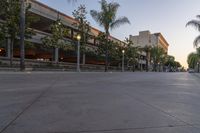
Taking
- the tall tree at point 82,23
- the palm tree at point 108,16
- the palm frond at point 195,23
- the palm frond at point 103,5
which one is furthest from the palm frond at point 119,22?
the palm frond at point 195,23

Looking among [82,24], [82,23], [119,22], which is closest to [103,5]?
[119,22]

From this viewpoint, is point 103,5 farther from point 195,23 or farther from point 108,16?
point 195,23

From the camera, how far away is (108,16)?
42.4 metres

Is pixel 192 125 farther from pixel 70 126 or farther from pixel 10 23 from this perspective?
pixel 10 23

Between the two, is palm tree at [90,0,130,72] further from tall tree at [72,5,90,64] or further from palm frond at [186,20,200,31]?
palm frond at [186,20,200,31]

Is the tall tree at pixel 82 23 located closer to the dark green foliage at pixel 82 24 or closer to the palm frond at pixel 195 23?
the dark green foliage at pixel 82 24

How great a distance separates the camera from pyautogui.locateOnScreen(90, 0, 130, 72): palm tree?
42.6 m

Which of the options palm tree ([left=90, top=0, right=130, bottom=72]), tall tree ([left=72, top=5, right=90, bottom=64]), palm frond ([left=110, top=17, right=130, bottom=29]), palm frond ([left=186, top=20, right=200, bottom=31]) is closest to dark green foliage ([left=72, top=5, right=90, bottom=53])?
tall tree ([left=72, top=5, right=90, bottom=64])

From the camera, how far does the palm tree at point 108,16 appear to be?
4265 centimetres

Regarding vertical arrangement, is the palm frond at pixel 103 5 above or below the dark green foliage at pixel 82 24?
above

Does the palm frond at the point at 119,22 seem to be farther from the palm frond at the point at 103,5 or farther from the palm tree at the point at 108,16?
the palm frond at the point at 103,5

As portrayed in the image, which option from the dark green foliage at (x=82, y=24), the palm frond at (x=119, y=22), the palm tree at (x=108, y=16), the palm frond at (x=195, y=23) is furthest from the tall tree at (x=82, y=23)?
the palm frond at (x=195, y=23)

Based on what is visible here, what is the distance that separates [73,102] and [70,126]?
231cm

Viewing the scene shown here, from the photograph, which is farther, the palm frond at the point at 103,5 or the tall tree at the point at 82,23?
the palm frond at the point at 103,5
